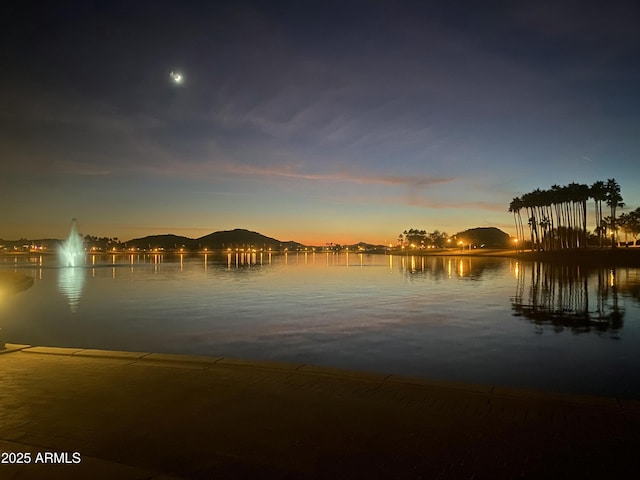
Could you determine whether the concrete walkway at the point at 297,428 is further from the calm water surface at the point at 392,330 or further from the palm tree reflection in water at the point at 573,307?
the palm tree reflection in water at the point at 573,307

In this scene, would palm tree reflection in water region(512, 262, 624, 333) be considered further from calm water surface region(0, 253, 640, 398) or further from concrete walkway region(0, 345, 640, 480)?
concrete walkway region(0, 345, 640, 480)

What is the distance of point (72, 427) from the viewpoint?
20.9 ft

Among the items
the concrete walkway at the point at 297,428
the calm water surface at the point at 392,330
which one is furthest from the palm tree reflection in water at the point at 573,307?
the concrete walkway at the point at 297,428

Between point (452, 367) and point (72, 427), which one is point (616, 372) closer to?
point (452, 367)

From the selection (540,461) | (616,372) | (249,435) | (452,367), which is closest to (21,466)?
(249,435)

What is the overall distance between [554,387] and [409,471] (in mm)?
7952

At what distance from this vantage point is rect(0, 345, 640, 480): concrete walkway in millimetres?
5273

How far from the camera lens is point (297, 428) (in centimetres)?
641

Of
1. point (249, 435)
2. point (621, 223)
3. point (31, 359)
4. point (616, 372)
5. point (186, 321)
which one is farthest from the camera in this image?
point (621, 223)

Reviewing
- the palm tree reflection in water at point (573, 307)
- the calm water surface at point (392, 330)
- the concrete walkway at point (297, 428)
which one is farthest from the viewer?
the palm tree reflection in water at point (573, 307)

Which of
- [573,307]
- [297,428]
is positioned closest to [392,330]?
[297,428]

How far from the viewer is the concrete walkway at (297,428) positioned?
527 cm

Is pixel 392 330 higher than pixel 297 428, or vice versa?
pixel 297 428

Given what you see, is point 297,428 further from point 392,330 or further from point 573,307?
point 573,307
